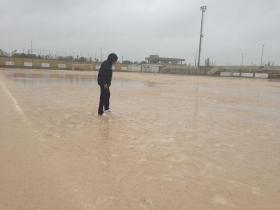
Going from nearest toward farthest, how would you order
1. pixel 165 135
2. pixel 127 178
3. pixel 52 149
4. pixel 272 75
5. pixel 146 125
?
pixel 127 178
pixel 52 149
pixel 165 135
pixel 146 125
pixel 272 75

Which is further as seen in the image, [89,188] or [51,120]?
[51,120]

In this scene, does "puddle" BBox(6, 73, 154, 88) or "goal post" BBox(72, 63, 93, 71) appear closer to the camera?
"puddle" BBox(6, 73, 154, 88)

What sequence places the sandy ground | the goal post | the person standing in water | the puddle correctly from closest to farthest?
the sandy ground < the person standing in water < the puddle < the goal post

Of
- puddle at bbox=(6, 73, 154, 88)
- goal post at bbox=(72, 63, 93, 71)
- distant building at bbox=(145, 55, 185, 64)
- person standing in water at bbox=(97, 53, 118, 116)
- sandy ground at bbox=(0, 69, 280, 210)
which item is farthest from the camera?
distant building at bbox=(145, 55, 185, 64)

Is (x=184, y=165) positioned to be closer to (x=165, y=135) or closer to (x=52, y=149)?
(x=165, y=135)

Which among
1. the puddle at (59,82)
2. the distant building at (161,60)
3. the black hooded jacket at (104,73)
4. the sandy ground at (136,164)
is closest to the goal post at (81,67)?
the distant building at (161,60)

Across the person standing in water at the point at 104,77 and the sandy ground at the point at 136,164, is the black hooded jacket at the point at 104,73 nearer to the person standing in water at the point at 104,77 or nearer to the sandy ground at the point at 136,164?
the person standing in water at the point at 104,77

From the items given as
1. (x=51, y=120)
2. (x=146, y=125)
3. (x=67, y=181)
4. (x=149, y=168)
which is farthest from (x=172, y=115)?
(x=67, y=181)

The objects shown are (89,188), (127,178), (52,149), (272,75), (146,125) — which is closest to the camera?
(89,188)

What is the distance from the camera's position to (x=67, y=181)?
2.82m

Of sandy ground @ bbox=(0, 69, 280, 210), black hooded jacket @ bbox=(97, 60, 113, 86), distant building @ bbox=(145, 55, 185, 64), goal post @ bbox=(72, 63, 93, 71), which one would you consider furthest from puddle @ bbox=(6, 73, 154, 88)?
distant building @ bbox=(145, 55, 185, 64)

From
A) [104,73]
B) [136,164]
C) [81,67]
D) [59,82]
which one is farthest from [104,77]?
[81,67]

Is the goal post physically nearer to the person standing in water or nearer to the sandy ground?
the person standing in water

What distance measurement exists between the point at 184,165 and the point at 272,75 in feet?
176
